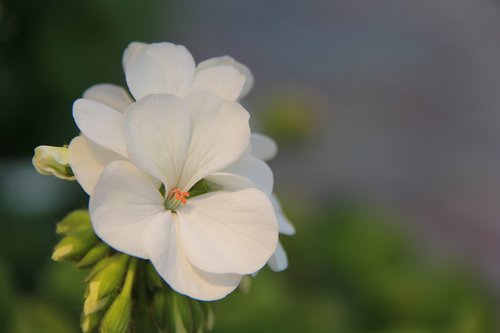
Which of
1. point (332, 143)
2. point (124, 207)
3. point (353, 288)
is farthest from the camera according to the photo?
point (332, 143)

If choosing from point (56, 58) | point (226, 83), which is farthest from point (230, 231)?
point (56, 58)

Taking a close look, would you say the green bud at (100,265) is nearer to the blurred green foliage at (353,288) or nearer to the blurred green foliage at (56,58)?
the blurred green foliage at (353,288)

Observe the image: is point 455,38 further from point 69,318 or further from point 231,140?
point 231,140

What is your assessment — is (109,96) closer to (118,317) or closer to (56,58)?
(118,317)

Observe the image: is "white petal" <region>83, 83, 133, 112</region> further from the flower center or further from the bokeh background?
the bokeh background

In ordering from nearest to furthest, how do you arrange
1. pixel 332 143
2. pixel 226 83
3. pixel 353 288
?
1. pixel 226 83
2. pixel 353 288
3. pixel 332 143

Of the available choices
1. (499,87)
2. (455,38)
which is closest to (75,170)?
(499,87)
